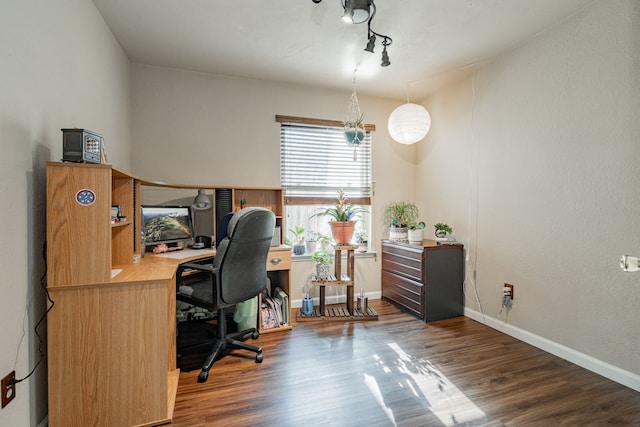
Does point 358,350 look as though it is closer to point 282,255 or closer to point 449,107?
point 282,255

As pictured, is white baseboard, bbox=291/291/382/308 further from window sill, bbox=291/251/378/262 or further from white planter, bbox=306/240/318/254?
white planter, bbox=306/240/318/254

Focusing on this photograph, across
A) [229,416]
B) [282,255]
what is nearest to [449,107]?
[282,255]

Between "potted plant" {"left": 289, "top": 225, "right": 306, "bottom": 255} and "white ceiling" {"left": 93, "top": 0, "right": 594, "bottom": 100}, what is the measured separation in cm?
171

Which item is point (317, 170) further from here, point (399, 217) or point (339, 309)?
point (339, 309)

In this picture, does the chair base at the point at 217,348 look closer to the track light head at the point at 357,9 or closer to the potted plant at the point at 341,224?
the potted plant at the point at 341,224

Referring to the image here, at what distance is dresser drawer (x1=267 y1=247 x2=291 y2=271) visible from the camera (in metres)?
2.85

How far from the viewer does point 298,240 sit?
3533mm

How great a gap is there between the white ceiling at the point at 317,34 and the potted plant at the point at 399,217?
59.0 inches

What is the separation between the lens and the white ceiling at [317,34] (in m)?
2.10

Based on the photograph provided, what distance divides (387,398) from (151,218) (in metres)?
2.33

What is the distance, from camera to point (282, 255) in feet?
9.48

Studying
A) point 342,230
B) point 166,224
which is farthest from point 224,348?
point 342,230

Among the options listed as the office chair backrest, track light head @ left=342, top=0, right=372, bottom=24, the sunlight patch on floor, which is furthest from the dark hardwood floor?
track light head @ left=342, top=0, right=372, bottom=24

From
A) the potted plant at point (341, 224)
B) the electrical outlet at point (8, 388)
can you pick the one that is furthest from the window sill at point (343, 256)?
the electrical outlet at point (8, 388)
